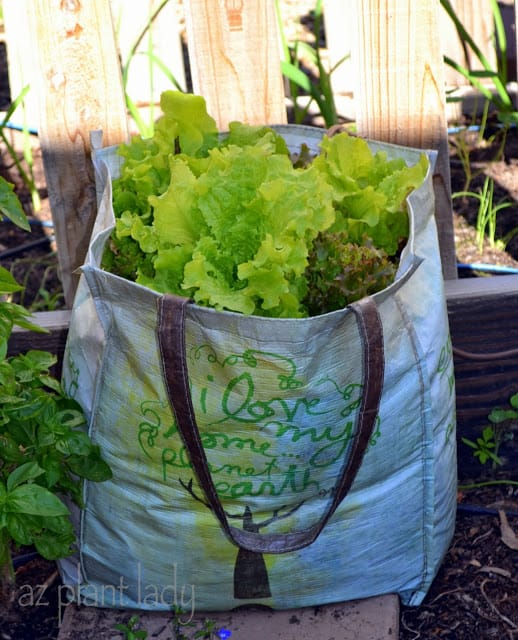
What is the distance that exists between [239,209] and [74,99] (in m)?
0.64

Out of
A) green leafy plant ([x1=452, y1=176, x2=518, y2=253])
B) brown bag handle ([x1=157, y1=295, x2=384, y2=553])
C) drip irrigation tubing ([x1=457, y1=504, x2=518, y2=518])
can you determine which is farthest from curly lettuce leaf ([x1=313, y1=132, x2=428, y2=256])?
green leafy plant ([x1=452, y1=176, x2=518, y2=253])

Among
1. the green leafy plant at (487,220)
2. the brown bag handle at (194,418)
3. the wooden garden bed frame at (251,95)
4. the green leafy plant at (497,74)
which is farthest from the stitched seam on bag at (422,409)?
the green leafy plant at (497,74)

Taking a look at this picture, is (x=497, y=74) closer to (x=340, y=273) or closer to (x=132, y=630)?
(x=340, y=273)

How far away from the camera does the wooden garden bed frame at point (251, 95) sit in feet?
6.17

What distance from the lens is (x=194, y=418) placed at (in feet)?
4.91

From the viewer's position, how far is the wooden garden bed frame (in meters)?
1.88

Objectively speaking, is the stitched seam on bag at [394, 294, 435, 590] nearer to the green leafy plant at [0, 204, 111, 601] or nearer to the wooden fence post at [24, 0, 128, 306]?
the green leafy plant at [0, 204, 111, 601]

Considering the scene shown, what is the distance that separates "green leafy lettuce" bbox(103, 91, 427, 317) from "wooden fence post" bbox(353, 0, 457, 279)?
0.60 feet

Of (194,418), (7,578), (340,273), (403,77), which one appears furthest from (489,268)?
(7,578)

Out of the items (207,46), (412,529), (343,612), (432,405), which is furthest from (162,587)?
(207,46)

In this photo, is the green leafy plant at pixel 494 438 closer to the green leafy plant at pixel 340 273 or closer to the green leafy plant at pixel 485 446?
the green leafy plant at pixel 485 446

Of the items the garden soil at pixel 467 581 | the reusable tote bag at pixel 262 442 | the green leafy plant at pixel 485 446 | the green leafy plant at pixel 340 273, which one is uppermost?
the green leafy plant at pixel 340 273

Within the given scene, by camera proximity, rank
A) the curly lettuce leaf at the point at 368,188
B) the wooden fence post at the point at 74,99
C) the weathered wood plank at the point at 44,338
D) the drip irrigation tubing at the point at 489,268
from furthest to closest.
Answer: the drip irrigation tubing at the point at 489,268 → the weathered wood plank at the point at 44,338 → the wooden fence post at the point at 74,99 → the curly lettuce leaf at the point at 368,188

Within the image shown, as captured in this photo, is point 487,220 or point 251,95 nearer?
point 251,95
